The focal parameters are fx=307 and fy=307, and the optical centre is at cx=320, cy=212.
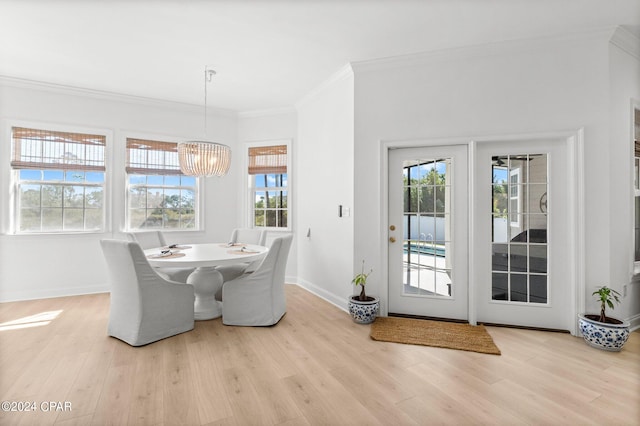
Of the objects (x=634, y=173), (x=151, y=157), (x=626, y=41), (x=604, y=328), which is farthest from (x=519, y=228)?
(x=151, y=157)

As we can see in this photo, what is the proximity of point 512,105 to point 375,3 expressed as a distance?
65.6 inches

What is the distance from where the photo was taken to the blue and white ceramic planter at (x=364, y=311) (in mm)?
3125

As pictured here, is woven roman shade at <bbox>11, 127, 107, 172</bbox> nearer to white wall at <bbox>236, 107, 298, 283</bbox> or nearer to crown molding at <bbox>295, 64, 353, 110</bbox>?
white wall at <bbox>236, 107, 298, 283</bbox>

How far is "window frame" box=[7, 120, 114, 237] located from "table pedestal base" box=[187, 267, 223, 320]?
195 centimetres

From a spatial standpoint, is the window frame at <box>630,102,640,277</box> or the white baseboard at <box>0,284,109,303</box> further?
the white baseboard at <box>0,284,109,303</box>

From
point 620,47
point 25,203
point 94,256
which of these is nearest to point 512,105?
point 620,47

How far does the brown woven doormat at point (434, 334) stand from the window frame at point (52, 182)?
396 cm

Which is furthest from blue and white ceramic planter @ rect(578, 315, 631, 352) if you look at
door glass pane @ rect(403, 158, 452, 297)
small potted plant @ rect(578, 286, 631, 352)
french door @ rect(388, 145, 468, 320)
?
door glass pane @ rect(403, 158, 452, 297)

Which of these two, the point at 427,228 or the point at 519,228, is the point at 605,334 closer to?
the point at 519,228

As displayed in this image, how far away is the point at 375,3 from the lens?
2459 mm

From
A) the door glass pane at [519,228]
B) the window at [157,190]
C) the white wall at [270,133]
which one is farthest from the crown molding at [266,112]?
the door glass pane at [519,228]

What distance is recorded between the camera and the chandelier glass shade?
3297mm

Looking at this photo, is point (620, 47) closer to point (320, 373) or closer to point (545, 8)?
point (545, 8)

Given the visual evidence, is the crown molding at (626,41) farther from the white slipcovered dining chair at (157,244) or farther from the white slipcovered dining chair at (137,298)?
the white slipcovered dining chair at (157,244)
